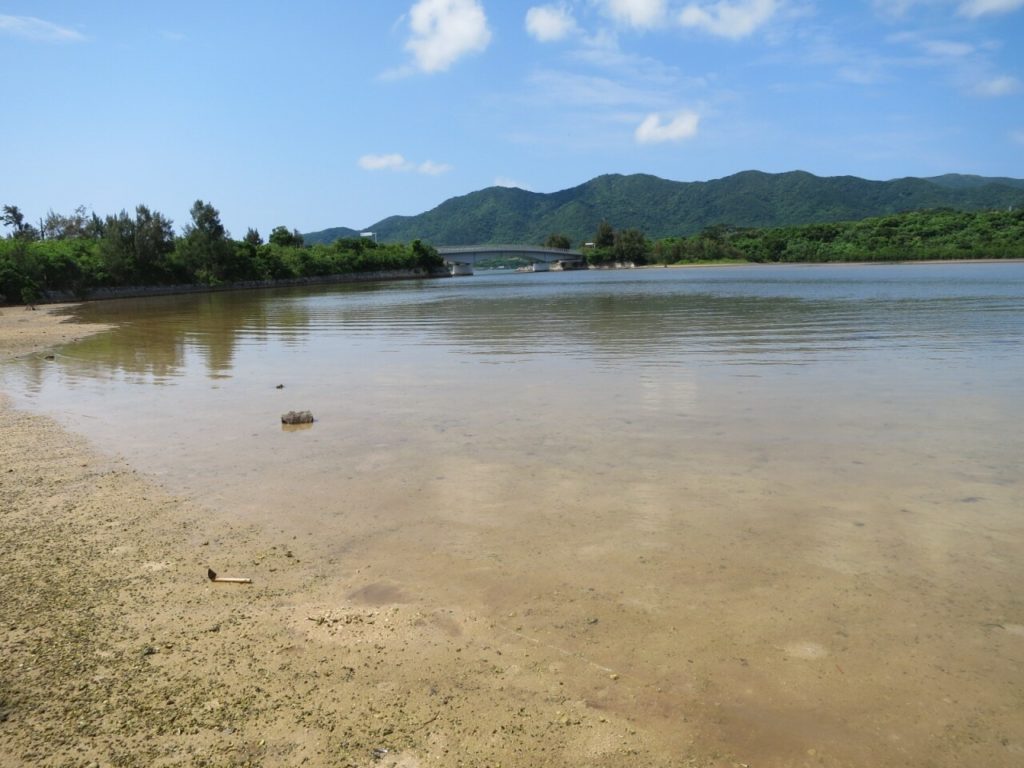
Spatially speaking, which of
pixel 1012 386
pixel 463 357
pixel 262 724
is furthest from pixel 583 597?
pixel 463 357

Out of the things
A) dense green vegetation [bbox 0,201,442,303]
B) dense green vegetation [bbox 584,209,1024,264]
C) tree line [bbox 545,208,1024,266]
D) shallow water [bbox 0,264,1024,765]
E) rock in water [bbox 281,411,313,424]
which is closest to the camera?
shallow water [bbox 0,264,1024,765]

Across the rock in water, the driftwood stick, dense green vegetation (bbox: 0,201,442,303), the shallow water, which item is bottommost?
the shallow water

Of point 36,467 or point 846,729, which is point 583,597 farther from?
point 36,467

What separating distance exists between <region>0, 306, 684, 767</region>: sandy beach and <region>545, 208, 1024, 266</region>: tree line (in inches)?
5344

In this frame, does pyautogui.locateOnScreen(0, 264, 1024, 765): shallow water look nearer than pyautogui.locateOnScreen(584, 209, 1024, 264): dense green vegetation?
Yes

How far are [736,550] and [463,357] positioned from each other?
596 inches

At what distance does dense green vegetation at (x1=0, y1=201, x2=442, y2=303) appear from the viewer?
64125 mm

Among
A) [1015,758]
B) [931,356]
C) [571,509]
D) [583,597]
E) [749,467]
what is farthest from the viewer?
[931,356]

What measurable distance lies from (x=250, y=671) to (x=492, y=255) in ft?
564

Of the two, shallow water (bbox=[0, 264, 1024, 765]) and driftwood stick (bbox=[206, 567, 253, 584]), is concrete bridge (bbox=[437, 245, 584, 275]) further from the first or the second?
driftwood stick (bbox=[206, 567, 253, 584])

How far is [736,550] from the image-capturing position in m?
6.40

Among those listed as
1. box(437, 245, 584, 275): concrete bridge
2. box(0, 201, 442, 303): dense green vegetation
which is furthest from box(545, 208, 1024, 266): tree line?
box(0, 201, 442, 303): dense green vegetation

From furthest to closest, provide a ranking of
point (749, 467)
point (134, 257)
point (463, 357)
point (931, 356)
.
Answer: point (134, 257), point (463, 357), point (931, 356), point (749, 467)

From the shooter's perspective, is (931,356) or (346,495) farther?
(931,356)
